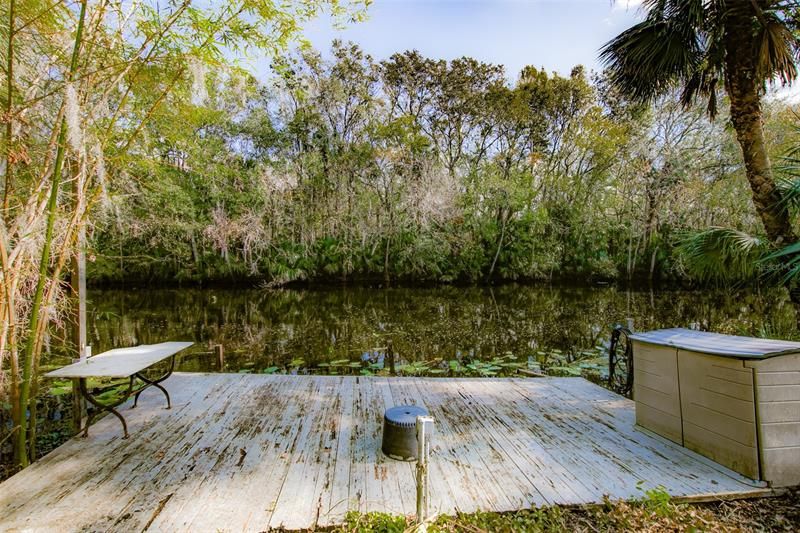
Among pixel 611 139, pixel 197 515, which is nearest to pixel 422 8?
pixel 197 515

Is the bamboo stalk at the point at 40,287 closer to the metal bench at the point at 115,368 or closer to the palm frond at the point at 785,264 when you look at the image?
the metal bench at the point at 115,368

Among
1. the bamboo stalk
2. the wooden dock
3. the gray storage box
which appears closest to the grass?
the wooden dock

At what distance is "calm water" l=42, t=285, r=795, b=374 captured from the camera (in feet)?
21.1

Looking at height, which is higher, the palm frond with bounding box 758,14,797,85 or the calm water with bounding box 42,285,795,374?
the palm frond with bounding box 758,14,797,85

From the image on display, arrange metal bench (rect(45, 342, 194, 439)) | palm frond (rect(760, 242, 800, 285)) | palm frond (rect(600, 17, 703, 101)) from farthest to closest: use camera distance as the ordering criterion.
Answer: palm frond (rect(600, 17, 703, 101)), palm frond (rect(760, 242, 800, 285)), metal bench (rect(45, 342, 194, 439))

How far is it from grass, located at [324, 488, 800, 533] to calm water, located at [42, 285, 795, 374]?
3.64 metres

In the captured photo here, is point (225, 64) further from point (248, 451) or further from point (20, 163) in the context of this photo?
point (248, 451)

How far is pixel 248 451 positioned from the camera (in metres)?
2.61

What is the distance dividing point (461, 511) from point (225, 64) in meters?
3.83

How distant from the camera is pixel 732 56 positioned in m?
4.08

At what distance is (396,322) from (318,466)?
21.8ft

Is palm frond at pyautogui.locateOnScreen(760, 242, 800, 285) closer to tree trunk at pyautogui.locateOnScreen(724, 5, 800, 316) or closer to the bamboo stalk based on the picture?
tree trunk at pyautogui.locateOnScreen(724, 5, 800, 316)

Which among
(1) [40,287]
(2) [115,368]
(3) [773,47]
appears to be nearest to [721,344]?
(3) [773,47]

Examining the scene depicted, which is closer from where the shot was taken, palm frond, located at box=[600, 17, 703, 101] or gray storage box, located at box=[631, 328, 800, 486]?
gray storage box, located at box=[631, 328, 800, 486]
